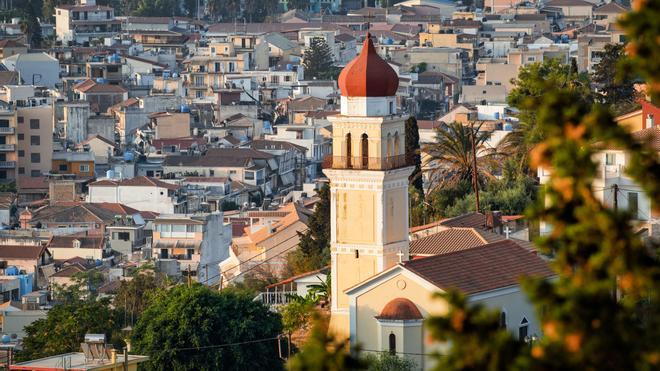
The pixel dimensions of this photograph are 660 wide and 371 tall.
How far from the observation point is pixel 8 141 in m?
71.8

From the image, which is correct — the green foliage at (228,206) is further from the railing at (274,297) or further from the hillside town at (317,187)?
the railing at (274,297)

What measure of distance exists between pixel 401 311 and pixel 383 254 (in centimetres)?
163

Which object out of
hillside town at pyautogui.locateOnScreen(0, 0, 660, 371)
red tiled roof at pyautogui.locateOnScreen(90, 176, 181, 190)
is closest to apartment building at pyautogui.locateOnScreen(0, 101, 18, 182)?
hillside town at pyautogui.locateOnScreen(0, 0, 660, 371)

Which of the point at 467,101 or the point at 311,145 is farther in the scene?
the point at 467,101

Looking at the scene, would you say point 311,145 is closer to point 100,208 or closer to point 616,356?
point 100,208

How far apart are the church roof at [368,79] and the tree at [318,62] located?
67180 millimetres

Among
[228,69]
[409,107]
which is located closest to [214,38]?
[228,69]

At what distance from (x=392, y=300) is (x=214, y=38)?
79.8 m

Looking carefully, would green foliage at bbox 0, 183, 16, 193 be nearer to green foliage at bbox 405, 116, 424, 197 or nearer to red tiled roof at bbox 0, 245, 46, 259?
red tiled roof at bbox 0, 245, 46, 259

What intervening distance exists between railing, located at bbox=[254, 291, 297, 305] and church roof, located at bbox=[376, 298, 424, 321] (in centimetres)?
744

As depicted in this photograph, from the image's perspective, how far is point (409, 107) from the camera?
86.0 m

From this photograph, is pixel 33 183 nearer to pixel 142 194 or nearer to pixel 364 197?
pixel 142 194

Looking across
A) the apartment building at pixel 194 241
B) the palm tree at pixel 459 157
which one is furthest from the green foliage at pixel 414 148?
the apartment building at pixel 194 241

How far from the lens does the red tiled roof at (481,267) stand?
26.3 m
